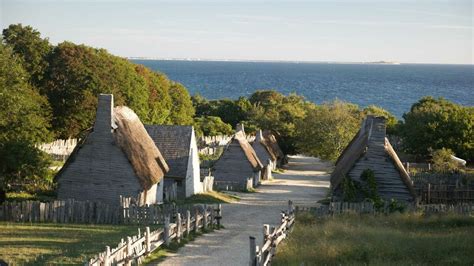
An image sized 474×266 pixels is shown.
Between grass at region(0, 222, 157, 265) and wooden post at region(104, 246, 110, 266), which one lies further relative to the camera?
grass at region(0, 222, 157, 265)

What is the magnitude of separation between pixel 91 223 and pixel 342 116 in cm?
4439

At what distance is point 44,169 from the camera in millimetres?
35094

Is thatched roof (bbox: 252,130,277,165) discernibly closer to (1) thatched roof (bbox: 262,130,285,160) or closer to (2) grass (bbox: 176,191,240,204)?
(1) thatched roof (bbox: 262,130,285,160)

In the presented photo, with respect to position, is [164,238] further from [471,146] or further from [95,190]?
[471,146]

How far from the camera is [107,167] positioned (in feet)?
124

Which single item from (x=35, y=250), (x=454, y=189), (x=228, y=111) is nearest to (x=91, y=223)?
(x=35, y=250)

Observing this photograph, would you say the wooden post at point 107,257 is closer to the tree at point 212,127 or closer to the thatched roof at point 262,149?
the thatched roof at point 262,149

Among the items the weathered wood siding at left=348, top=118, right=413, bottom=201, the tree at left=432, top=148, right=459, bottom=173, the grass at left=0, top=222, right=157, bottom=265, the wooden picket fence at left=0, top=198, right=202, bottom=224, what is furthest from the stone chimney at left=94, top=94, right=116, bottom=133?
the tree at left=432, top=148, right=459, bottom=173

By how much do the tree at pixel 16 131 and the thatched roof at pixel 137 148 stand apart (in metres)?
4.27

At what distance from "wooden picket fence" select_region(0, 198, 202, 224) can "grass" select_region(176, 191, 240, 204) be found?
9701mm

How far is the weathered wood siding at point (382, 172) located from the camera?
38.4 meters

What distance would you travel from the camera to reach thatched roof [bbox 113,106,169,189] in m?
37.5

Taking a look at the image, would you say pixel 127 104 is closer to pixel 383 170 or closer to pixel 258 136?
pixel 258 136

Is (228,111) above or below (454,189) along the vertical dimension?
above
